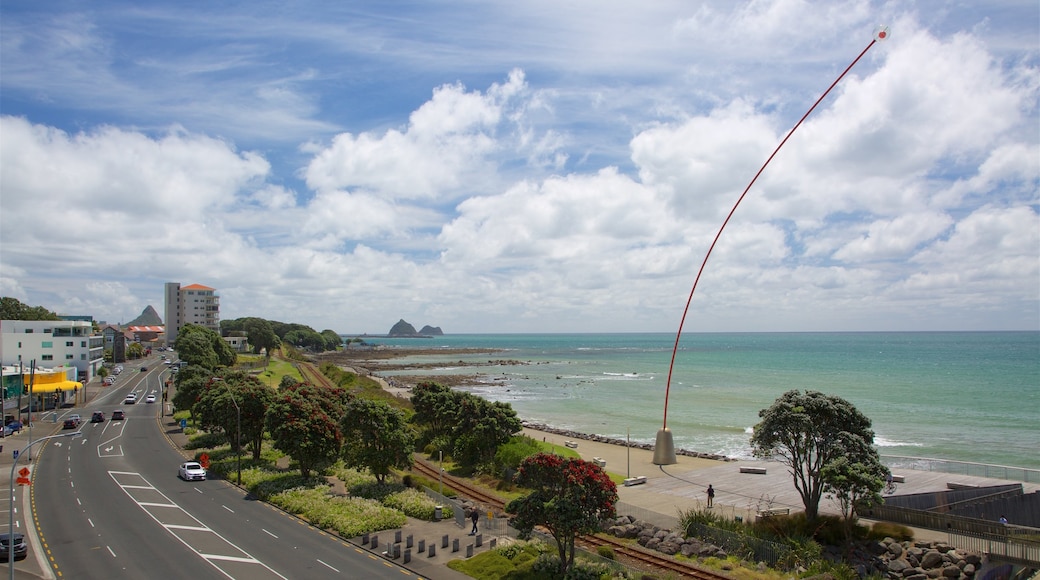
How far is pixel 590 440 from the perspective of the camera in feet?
229

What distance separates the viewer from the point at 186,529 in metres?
32.8

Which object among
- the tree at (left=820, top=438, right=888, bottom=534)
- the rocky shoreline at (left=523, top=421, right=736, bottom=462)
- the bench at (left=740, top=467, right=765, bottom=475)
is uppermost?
the tree at (left=820, top=438, right=888, bottom=534)

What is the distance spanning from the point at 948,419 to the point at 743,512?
2509 inches

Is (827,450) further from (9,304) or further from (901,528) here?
(9,304)

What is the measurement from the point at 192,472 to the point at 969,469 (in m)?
50.1

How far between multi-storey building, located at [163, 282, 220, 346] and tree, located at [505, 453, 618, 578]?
563 feet

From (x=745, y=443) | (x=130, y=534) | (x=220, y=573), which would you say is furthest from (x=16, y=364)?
(x=745, y=443)

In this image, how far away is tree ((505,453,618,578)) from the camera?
25250 millimetres

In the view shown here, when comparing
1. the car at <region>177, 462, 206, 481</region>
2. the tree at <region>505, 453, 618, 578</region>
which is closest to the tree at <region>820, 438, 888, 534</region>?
the tree at <region>505, 453, 618, 578</region>

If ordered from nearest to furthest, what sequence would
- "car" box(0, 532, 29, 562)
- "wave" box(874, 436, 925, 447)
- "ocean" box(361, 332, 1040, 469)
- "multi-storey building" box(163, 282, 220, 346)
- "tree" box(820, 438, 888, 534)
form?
"tree" box(820, 438, 888, 534) < "car" box(0, 532, 29, 562) < "wave" box(874, 436, 925, 447) < "ocean" box(361, 332, 1040, 469) < "multi-storey building" box(163, 282, 220, 346)

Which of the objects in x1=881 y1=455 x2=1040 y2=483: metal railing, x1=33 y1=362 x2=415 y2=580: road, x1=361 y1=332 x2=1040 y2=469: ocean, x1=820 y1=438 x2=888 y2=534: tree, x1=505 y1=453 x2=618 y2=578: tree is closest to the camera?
x1=505 y1=453 x2=618 y2=578: tree

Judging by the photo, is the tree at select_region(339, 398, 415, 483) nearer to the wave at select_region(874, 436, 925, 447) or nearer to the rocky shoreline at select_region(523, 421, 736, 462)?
the rocky shoreline at select_region(523, 421, 736, 462)

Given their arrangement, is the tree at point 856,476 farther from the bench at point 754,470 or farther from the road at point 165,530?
the road at point 165,530

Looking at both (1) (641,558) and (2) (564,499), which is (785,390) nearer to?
(1) (641,558)
